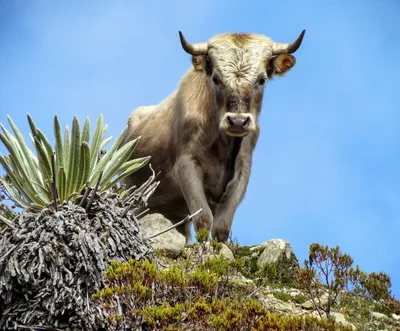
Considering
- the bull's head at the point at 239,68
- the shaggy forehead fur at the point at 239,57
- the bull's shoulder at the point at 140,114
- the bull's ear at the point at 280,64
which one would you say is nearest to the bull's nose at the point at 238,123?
the bull's head at the point at 239,68

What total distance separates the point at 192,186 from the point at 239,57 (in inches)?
85.6

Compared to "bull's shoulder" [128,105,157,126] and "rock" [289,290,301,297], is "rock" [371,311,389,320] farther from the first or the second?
"bull's shoulder" [128,105,157,126]

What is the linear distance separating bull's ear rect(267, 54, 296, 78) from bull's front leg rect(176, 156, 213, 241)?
1.97 metres

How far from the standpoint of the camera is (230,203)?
11734mm

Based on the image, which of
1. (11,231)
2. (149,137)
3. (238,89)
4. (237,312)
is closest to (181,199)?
(149,137)

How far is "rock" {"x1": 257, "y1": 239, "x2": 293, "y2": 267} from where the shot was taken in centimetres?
1038

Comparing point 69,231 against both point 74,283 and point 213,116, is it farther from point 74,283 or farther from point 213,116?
point 213,116

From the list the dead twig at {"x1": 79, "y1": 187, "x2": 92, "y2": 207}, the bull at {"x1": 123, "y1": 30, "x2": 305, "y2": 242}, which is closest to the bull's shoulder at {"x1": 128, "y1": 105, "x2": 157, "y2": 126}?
the bull at {"x1": 123, "y1": 30, "x2": 305, "y2": 242}

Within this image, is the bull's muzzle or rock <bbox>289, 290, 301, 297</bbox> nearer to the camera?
rock <bbox>289, 290, 301, 297</bbox>

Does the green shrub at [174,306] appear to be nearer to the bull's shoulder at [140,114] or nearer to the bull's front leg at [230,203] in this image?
the bull's front leg at [230,203]

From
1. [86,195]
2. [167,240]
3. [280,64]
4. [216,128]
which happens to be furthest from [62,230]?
[280,64]

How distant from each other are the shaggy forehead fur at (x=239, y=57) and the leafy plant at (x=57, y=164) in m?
3.53

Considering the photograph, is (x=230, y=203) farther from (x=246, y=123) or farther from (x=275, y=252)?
(x=246, y=123)

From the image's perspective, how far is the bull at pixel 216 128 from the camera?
1094cm
